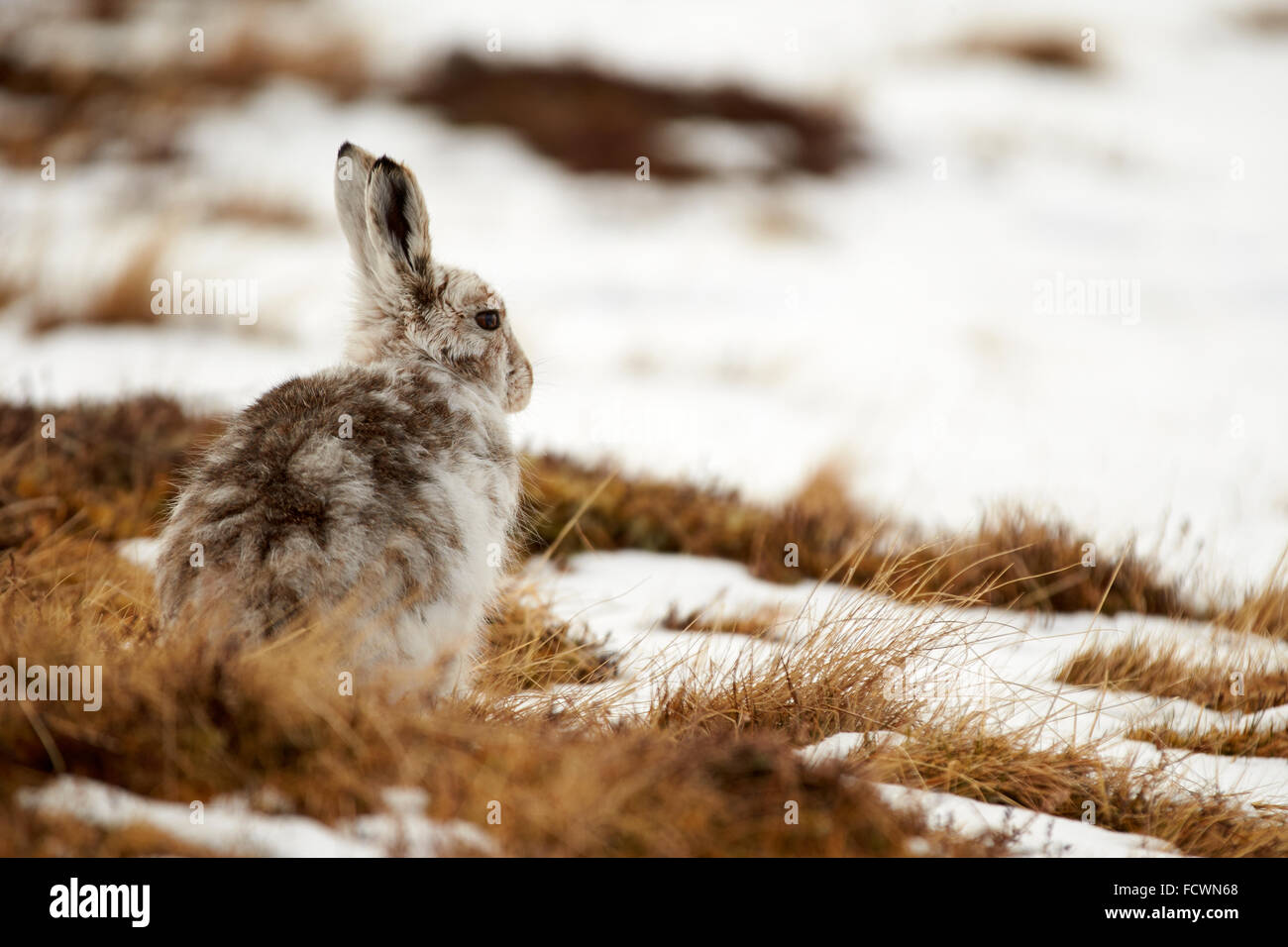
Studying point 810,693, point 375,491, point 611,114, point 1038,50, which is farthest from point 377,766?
point 1038,50

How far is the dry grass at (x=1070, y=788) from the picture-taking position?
149 inches

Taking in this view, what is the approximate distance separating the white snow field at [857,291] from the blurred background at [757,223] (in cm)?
7

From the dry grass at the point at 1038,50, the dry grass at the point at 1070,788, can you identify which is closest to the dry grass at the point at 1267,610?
the dry grass at the point at 1070,788

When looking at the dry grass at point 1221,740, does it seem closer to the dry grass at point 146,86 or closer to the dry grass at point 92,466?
the dry grass at point 92,466

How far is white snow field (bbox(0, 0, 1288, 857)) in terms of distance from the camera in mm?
5805

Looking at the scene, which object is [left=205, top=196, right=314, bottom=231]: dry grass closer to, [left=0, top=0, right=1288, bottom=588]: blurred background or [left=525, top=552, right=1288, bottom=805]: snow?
[left=0, top=0, right=1288, bottom=588]: blurred background

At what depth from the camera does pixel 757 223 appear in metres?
17.0

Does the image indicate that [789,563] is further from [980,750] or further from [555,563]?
[980,750]

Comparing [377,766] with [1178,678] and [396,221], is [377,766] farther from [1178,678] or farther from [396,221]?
[1178,678]

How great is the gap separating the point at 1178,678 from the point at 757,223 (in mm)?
12923

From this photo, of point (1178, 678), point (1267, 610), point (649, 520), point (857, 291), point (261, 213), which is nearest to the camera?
point (1178, 678)

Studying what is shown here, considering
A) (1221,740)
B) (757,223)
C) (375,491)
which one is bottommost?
(1221,740)

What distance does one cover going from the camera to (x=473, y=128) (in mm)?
17625

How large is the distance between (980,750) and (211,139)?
1560 centimetres
